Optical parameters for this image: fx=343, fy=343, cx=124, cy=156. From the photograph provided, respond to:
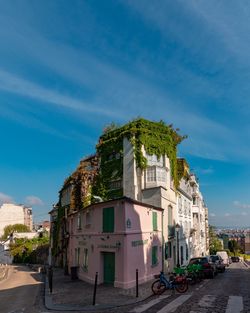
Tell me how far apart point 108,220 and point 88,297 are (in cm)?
500

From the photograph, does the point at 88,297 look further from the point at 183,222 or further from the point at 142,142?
the point at 183,222

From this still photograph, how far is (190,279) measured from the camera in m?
19.2

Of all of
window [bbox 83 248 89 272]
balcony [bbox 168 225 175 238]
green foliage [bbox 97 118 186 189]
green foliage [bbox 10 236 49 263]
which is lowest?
green foliage [bbox 10 236 49 263]

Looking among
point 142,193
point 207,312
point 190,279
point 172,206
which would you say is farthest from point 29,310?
point 172,206

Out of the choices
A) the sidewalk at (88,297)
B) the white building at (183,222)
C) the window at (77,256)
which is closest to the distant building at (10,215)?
the white building at (183,222)

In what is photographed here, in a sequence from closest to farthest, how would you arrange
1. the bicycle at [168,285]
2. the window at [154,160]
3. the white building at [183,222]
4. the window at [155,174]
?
the bicycle at [168,285], the window at [155,174], the window at [154,160], the white building at [183,222]

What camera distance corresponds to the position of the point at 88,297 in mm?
15234

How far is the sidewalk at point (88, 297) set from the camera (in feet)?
43.6

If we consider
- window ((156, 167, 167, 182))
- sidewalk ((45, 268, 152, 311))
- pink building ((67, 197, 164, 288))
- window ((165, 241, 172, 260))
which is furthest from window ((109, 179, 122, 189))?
sidewalk ((45, 268, 152, 311))

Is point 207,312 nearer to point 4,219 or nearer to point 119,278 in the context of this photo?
point 119,278

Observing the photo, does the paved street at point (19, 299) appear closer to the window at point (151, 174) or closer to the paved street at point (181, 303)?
the paved street at point (181, 303)

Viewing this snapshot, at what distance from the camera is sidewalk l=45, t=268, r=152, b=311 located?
13287 millimetres

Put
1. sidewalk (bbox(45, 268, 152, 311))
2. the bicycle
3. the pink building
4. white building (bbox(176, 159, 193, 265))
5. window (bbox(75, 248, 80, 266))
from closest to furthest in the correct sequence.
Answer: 1. sidewalk (bbox(45, 268, 152, 311))
2. the bicycle
3. the pink building
4. window (bbox(75, 248, 80, 266))
5. white building (bbox(176, 159, 193, 265))

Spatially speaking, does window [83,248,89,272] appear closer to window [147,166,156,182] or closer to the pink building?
the pink building
